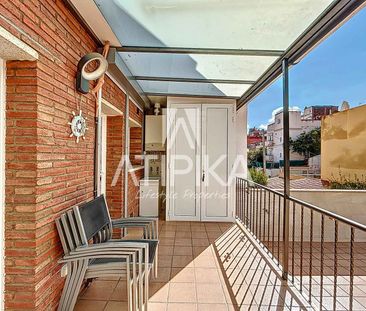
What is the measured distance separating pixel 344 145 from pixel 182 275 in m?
6.44

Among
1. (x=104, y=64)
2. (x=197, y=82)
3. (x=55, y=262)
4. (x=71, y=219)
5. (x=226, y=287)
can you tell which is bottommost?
(x=226, y=287)

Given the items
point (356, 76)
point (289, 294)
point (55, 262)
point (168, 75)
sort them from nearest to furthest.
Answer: point (55, 262), point (289, 294), point (168, 75), point (356, 76)

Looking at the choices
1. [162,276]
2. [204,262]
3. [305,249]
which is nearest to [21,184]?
[162,276]

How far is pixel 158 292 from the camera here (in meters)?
2.55

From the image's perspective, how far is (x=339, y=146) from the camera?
7492 mm

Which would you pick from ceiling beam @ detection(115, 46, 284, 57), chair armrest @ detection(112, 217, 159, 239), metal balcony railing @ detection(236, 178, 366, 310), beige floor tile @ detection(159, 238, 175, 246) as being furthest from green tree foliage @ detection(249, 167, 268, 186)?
chair armrest @ detection(112, 217, 159, 239)

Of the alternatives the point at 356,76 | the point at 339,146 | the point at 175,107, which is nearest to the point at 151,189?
the point at 175,107

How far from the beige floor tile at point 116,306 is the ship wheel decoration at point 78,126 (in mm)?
1500

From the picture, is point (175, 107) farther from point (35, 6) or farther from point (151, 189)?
point (35, 6)

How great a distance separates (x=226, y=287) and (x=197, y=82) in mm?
2877

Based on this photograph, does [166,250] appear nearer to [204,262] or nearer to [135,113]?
[204,262]

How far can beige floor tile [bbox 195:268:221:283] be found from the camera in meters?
2.81

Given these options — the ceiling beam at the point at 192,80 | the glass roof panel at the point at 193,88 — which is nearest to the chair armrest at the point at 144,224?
A: the ceiling beam at the point at 192,80

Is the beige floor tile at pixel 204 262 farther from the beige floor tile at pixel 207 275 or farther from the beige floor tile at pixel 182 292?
the beige floor tile at pixel 182 292
